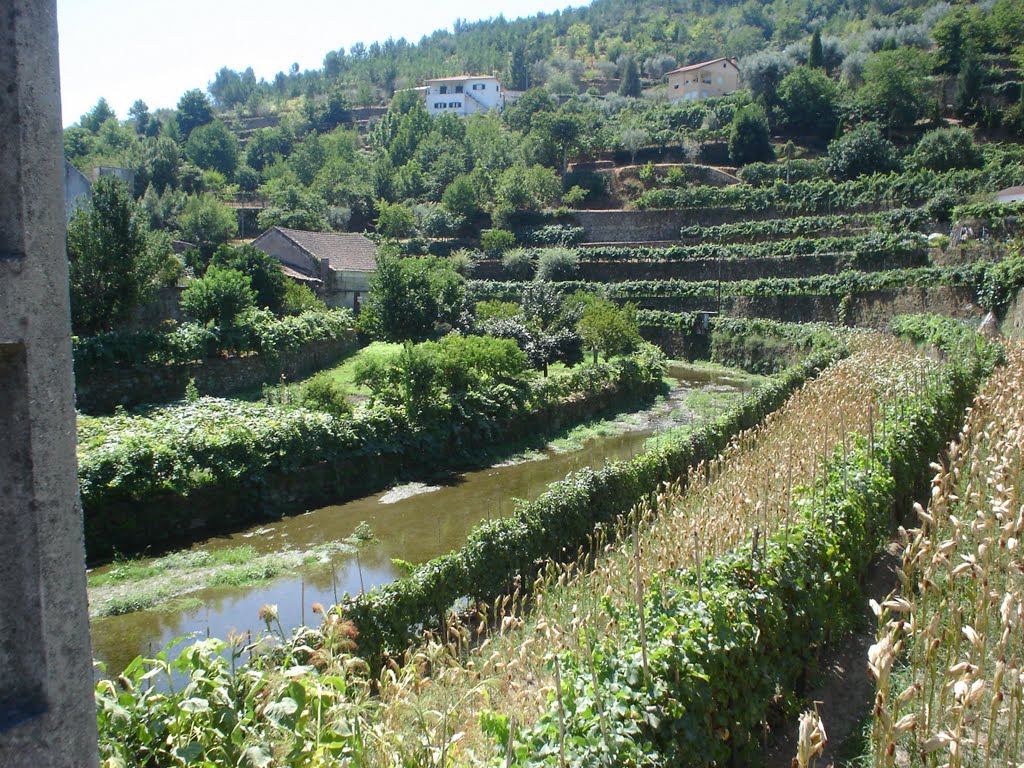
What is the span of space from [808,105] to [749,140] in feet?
30.2

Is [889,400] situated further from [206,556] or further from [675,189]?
[675,189]

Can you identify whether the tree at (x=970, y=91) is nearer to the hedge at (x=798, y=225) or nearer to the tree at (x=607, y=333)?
the hedge at (x=798, y=225)

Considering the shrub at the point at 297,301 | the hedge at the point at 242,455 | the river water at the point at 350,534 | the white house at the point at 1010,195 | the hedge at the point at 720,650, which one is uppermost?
the white house at the point at 1010,195

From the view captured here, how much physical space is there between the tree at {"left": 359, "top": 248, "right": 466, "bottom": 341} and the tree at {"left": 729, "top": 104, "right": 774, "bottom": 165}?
40.5m

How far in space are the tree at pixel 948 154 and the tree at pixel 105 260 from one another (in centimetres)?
4893

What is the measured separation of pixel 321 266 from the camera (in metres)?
41.1

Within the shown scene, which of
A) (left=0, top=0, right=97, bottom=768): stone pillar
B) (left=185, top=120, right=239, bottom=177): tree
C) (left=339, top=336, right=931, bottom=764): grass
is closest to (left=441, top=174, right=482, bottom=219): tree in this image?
(left=185, top=120, right=239, bottom=177): tree

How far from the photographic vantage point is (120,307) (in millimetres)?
26391

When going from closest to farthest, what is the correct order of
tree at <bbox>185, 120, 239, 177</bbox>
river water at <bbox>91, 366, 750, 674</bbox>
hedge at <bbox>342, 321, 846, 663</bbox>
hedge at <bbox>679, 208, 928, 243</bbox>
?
hedge at <bbox>342, 321, 846, 663</bbox>, river water at <bbox>91, 366, 750, 674</bbox>, hedge at <bbox>679, 208, 928, 243</bbox>, tree at <bbox>185, 120, 239, 177</bbox>

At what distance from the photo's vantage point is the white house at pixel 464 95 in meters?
109

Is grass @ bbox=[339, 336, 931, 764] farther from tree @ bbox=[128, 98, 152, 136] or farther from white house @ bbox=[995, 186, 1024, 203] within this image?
tree @ bbox=[128, 98, 152, 136]

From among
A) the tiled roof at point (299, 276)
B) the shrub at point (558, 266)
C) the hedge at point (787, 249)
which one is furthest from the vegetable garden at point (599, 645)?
the shrub at point (558, 266)

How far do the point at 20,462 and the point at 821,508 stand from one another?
747cm

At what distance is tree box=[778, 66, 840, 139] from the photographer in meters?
69.1
